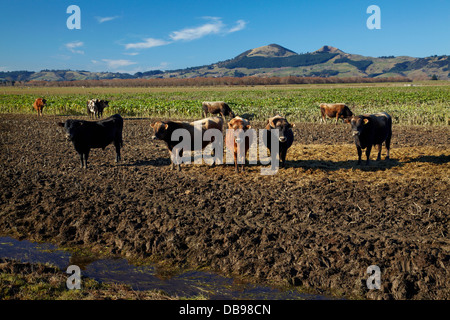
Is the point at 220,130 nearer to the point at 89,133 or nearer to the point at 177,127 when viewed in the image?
the point at 177,127

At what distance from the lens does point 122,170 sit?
11.1 meters

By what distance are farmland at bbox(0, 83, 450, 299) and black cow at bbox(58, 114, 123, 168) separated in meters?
0.68

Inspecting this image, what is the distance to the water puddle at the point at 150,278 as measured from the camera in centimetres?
500

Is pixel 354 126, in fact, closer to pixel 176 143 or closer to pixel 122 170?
pixel 176 143

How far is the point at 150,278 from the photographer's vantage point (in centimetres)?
548

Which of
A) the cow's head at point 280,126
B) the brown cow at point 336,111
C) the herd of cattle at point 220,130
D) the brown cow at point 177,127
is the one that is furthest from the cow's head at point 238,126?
the brown cow at point 336,111

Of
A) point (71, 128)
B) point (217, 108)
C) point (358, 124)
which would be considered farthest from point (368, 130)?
point (217, 108)

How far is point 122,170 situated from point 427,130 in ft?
49.6

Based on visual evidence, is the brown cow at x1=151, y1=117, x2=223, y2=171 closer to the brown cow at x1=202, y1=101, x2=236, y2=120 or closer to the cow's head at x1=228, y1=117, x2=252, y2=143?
the cow's head at x1=228, y1=117, x2=252, y2=143

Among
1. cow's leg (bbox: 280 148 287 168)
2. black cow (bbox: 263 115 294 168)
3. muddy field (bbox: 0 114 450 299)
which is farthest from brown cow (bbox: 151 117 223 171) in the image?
cow's leg (bbox: 280 148 287 168)

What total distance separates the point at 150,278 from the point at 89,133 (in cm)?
723
